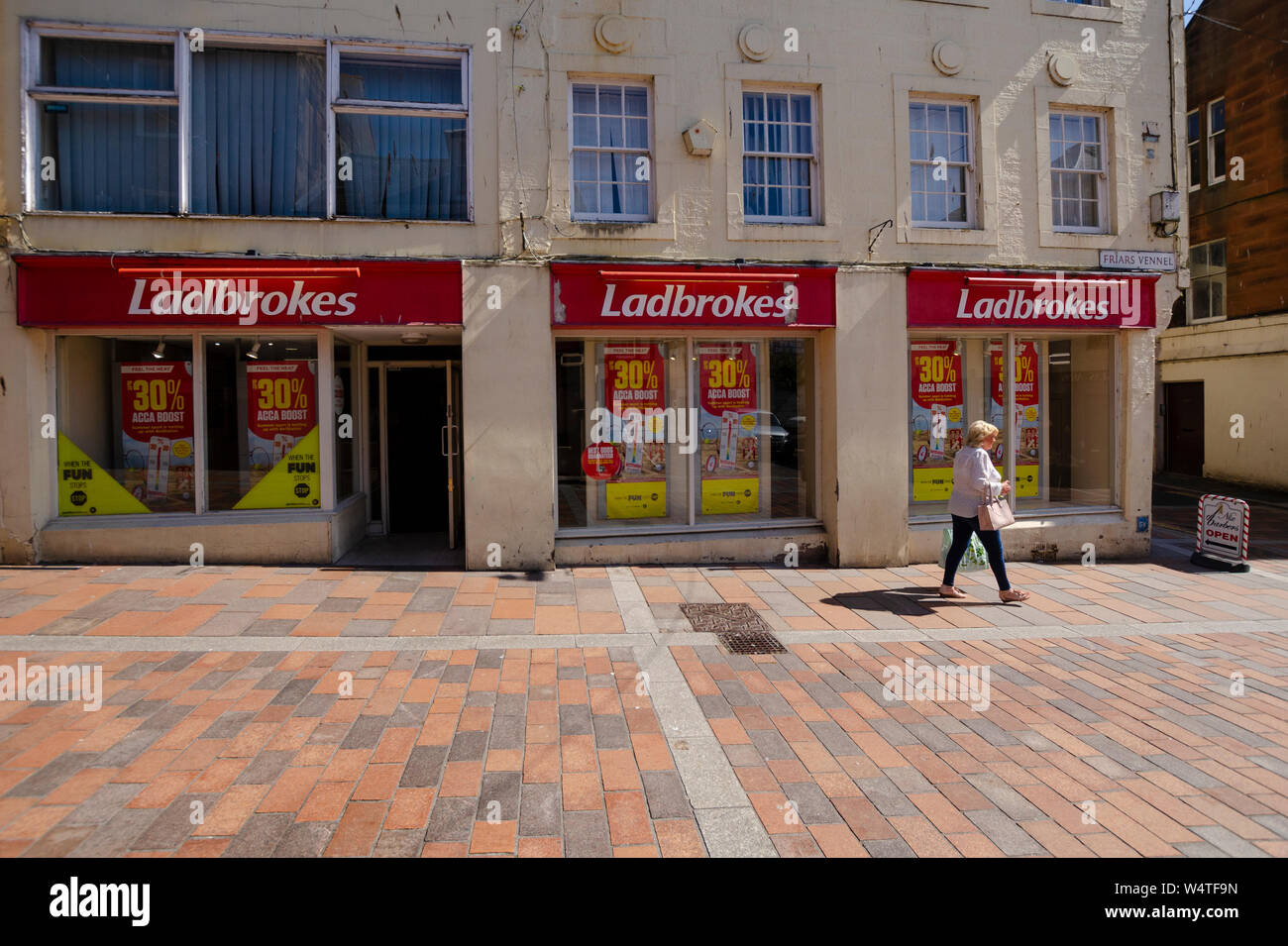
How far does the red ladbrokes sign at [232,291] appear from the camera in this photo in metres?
8.43

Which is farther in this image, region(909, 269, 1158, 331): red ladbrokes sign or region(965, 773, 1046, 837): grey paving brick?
region(909, 269, 1158, 331): red ladbrokes sign

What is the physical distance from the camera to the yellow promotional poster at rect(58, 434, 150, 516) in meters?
8.86

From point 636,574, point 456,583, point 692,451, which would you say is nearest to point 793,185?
point 692,451

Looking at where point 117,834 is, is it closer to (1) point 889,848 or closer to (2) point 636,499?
(1) point 889,848

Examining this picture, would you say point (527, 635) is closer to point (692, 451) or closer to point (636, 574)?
point (636, 574)

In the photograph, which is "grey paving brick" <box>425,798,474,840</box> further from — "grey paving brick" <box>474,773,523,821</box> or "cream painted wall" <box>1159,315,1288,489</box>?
"cream painted wall" <box>1159,315,1288,489</box>

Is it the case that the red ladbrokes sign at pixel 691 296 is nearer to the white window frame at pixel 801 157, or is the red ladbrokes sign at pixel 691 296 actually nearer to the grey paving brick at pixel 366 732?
the white window frame at pixel 801 157

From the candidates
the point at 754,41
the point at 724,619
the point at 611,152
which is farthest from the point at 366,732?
the point at 754,41

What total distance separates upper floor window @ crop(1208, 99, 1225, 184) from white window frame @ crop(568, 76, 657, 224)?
1666 cm

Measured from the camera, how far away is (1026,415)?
11055mm

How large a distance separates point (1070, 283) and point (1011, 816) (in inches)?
329

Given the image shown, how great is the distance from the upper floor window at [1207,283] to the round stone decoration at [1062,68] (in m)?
11.4

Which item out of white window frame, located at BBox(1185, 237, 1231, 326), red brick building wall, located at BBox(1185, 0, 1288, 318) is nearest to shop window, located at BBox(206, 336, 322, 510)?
white window frame, located at BBox(1185, 237, 1231, 326)

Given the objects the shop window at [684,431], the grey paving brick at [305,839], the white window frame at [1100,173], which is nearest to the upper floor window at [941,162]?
the white window frame at [1100,173]
